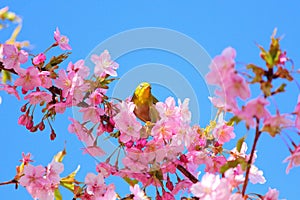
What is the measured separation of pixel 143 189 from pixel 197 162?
1.10 ft

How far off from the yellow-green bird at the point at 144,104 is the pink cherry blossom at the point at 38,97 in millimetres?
464

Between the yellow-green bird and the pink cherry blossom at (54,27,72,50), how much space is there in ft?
1.55

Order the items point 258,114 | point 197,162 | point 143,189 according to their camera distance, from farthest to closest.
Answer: point 197,162 → point 143,189 → point 258,114

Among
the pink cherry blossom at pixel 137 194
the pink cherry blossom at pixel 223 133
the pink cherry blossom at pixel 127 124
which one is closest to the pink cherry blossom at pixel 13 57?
the pink cherry blossom at pixel 127 124

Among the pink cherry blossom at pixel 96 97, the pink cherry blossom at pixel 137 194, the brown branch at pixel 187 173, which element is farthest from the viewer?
the pink cherry blossom at pixel 96 97

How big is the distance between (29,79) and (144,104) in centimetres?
61

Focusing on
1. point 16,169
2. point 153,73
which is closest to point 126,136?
point 153,73

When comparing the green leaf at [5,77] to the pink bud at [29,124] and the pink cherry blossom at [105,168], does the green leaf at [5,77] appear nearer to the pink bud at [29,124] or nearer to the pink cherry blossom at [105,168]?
the pink bud at [29,124]

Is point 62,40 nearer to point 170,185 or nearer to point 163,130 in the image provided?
point 163,130

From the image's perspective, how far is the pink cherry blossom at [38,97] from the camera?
8.98 ft

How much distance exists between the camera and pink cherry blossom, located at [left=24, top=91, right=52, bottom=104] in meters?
2.74

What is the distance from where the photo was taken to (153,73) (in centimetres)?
278

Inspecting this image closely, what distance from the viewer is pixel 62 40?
9.80 feet

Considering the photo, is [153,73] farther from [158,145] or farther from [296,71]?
[296,71]
